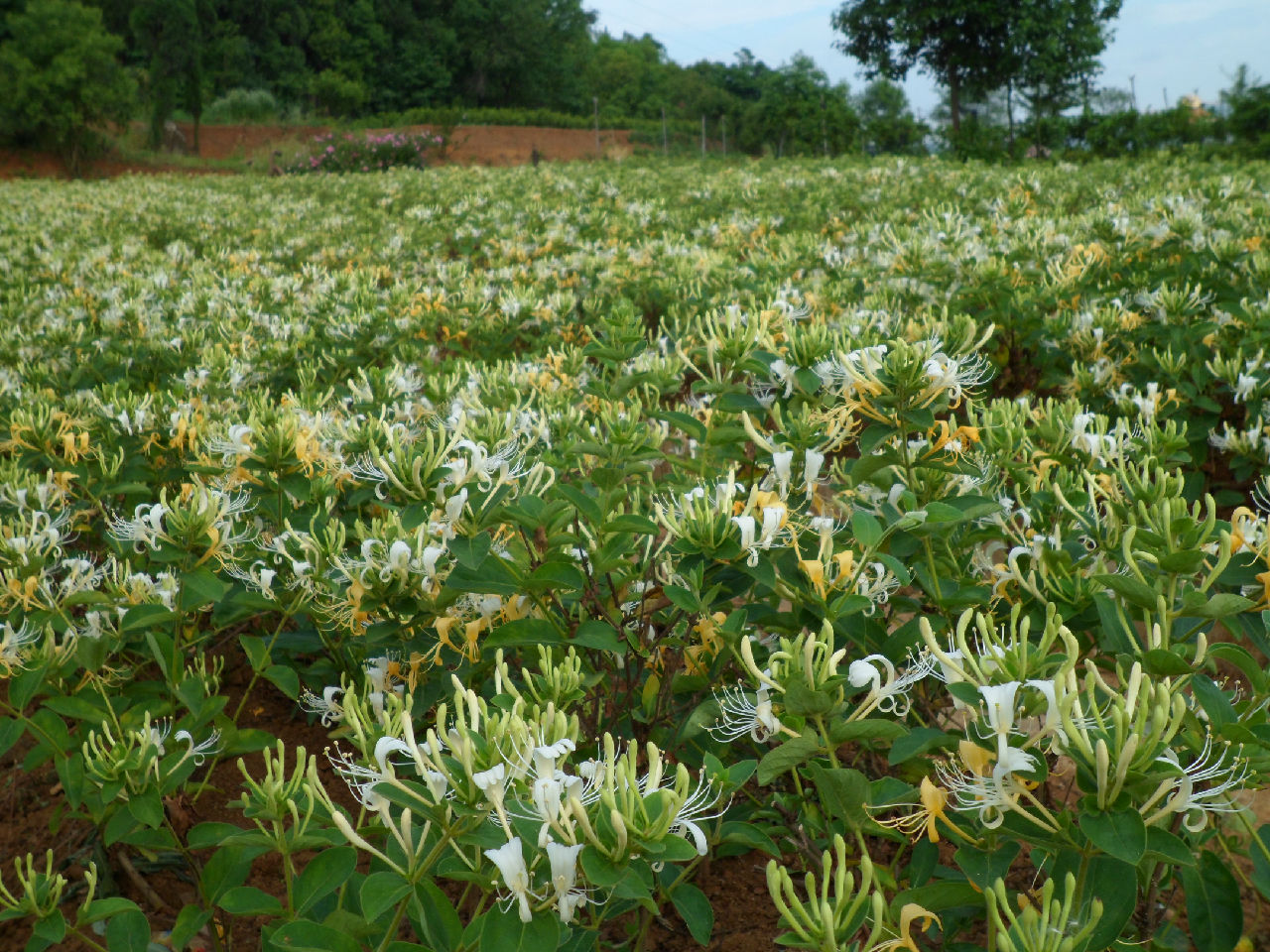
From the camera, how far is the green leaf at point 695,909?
100 centimetres

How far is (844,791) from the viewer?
3.43ft

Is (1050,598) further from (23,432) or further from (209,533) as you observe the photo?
(23,432)

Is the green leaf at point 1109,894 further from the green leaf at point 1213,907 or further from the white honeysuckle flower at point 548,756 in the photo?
the white honeysuckle flower at point 548,756

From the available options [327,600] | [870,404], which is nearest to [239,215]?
[327,600]

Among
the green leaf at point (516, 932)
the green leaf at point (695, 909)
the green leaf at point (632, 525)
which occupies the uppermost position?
the green leaf at point (632, 525)

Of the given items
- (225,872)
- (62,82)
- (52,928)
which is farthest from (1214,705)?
(62,82)

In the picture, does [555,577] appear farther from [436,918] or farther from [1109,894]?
[1109,894]

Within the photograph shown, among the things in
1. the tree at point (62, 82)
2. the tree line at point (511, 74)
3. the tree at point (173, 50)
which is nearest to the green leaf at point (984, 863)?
the tree line at point (511, 74)

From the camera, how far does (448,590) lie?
1.47 metres

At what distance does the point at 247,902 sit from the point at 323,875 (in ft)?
0.37

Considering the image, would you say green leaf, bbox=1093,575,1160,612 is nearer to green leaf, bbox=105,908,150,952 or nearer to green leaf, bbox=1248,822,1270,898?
green leaf, bbox=1248,822,1270,898

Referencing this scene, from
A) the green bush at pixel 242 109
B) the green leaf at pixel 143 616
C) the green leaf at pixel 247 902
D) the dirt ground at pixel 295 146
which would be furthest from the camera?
the green bush at pixel 242 109

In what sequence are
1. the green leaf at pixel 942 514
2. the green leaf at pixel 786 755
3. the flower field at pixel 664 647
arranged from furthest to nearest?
1. the green leaf at pixel 942 514
2. the green leaf at pixel 786 755
3. the flower field at pixel 664 647

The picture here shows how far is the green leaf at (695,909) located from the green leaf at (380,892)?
0.96 feet
